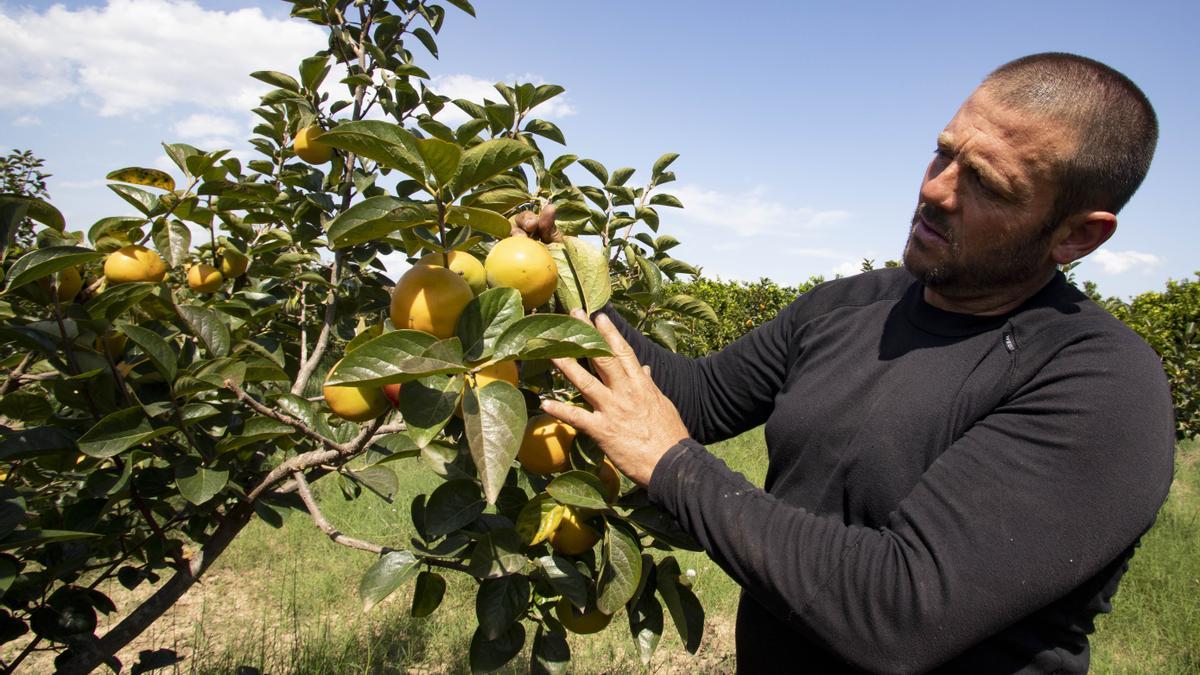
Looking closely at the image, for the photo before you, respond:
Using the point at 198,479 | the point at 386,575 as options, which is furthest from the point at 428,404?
the point at 198,479

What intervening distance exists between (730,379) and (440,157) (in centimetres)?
102

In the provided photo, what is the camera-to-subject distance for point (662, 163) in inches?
77.3

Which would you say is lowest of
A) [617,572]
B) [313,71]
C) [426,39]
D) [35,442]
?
[617,572]

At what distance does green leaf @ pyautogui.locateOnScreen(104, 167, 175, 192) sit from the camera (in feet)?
4.87

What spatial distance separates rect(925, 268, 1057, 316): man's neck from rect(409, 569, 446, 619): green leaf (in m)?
1.03

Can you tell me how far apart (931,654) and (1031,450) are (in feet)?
1.04

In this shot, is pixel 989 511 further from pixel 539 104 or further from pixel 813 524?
pixel 539 104

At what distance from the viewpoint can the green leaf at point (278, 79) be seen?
1.85 metres

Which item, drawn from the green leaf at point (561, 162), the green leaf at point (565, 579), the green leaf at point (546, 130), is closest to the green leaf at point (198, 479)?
the green leaf at point (565, 579)

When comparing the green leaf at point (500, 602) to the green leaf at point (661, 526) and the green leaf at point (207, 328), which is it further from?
the green leaf at point (207, 328)

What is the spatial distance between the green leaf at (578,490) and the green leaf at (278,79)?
1400 mm

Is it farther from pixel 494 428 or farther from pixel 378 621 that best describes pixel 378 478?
pixel 378 621

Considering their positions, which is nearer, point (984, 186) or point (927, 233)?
point (984, 186)

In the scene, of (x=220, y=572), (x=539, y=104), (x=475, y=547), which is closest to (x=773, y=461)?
(x=475, y=547)
